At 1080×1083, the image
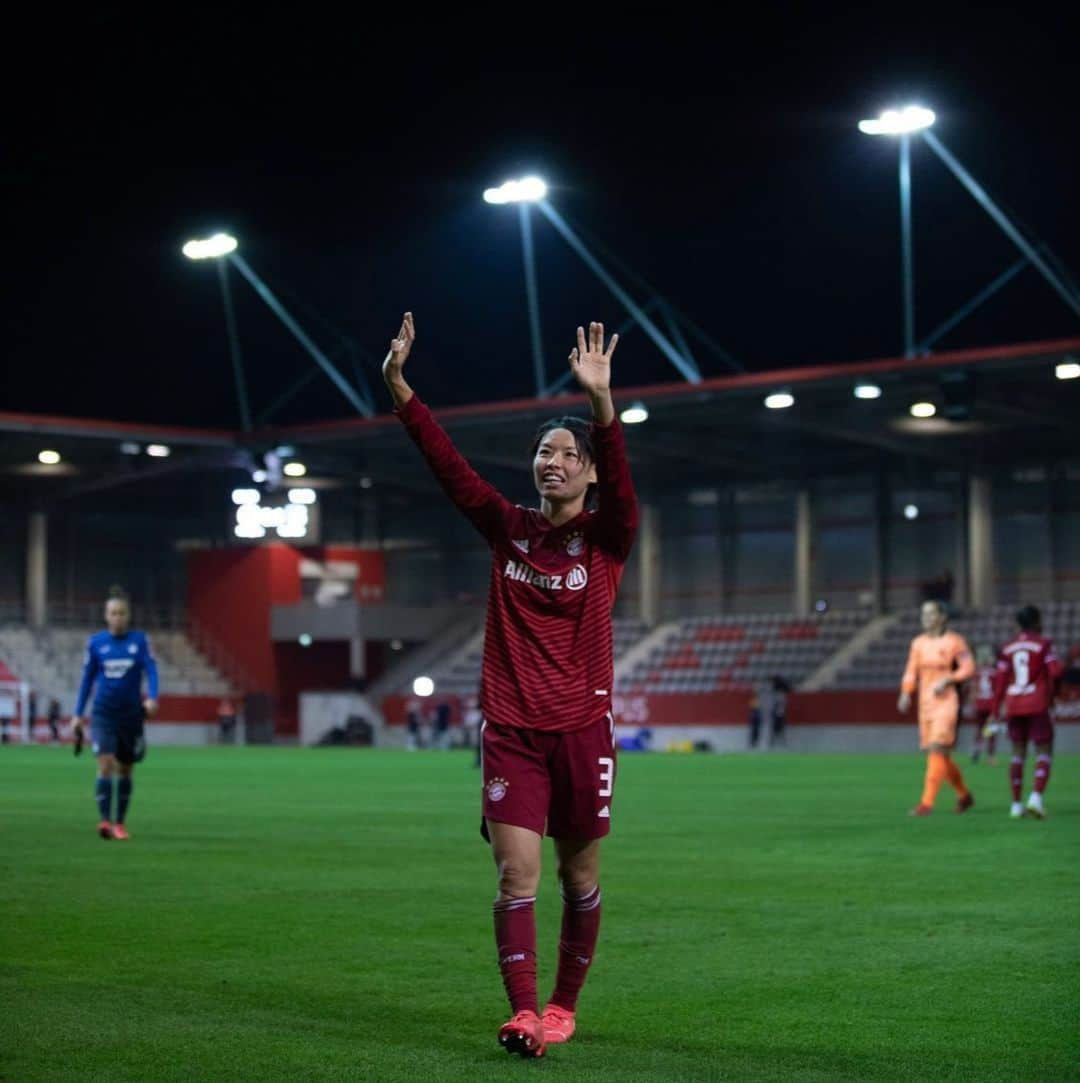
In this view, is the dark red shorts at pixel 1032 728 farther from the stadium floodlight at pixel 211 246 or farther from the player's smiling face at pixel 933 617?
the stadium floodlight at pixel 211 246

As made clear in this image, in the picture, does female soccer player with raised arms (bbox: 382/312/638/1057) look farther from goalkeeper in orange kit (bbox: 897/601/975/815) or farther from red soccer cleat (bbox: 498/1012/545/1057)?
goalkeeper in orange kit (bbox: 897/601/975/815)

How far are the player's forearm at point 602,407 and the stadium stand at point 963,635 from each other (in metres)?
47.8

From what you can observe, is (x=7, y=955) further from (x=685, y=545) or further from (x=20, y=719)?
(x=685, y=545)

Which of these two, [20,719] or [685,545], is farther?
[685,545]

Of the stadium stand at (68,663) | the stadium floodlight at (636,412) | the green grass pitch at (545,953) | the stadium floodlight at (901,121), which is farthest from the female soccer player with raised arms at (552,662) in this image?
the stadium stand at (68,663)

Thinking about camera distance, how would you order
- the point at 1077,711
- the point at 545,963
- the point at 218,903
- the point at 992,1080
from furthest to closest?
the point at 1077,711, the point at 218,903, the point at 545,963, the point at 992,1080

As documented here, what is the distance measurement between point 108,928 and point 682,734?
156 feet

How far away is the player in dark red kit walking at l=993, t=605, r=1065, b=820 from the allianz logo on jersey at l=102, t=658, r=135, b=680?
819 centimetres

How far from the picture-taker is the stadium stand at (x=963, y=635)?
54375 millimetres

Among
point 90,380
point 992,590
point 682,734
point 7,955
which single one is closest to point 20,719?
point 90,380

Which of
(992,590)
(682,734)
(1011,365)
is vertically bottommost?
(682,734)

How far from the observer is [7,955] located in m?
9.35

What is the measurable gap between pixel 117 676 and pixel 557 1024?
1052 cm

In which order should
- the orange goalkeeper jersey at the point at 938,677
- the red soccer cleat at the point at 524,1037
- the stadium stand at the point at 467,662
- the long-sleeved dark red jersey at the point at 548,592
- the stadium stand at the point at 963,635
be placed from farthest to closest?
the stadium stand at the point at 467,662 → the stadium stand at the point at 963,635 → the orange goalkeeper jersey at the point at 938,677 → the long-sleeved dark red jersey at the point at 548,592 → the red soccer cleat at the point at 524,1037
